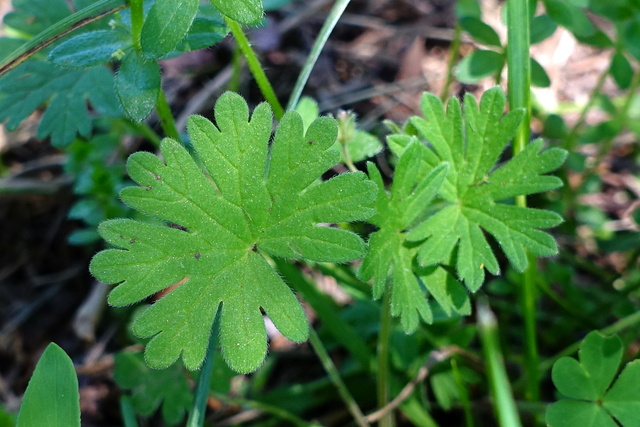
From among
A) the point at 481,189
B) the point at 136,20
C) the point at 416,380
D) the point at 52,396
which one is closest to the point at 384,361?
the point at 416,380

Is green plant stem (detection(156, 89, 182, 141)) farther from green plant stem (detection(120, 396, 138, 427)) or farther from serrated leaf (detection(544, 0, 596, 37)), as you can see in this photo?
serrated leaf (detection(544, 0, 596, 37))

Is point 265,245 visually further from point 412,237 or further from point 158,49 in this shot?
point 158,49

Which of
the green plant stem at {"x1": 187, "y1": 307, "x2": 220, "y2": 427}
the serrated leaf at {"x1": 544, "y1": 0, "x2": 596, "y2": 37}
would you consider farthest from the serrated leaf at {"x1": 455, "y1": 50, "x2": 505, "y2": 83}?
the green plant stem at {"x1": 187, "y1": 307, "x2": 220, "y2": 427}

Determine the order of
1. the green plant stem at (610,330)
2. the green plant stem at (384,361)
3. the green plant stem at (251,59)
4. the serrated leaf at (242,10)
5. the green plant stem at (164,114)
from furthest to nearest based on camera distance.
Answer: the green plant stem at (610,330), the green plant stem at (384,361), the green plant stem at (164,114), the green plant stem at (251,59), the serrated leaf at (242,10)

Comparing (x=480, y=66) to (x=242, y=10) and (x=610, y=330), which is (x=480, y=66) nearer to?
(x=610, y=330)

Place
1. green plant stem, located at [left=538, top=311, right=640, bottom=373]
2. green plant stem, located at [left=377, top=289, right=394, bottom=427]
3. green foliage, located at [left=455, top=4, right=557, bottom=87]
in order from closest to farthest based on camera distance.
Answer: green plant stem, located at [left=377, top=289, right=394, bottom=427], green plant stem, located at [left=538, top=311, right=640, bottom=373], green foliage, located at [left=455, top=4, right=557, bottom=87]

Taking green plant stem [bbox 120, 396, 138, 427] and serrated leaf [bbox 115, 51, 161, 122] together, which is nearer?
serrated leaf [bbox 115, 51, 161, 122]

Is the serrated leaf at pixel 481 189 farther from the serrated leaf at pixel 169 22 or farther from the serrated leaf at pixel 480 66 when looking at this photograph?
the serrated leaf at pixel 480 66

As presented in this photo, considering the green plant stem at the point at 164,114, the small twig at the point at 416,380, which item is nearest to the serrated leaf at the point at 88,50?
the green plant stem at the point at 164,114
